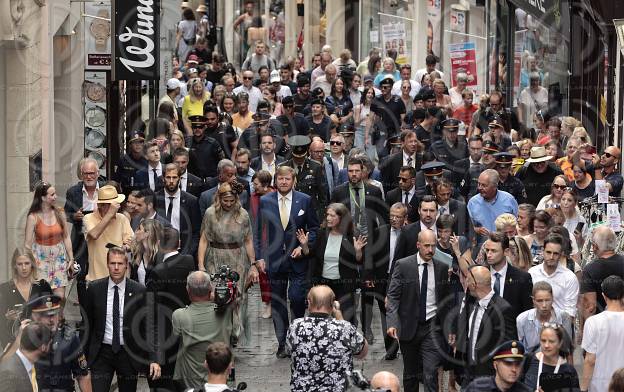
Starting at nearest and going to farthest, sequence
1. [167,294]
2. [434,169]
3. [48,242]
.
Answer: [167,294] < [48,242] < [434,169]

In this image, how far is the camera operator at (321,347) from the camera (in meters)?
12.7

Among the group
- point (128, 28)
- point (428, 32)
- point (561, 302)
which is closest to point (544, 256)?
point (561, 302)

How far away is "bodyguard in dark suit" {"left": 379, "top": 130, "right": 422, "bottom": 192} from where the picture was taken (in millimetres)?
20891

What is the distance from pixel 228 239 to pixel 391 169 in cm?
433

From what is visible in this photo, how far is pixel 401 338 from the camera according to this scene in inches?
607

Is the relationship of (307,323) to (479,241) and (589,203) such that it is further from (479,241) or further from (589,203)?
(589,203)

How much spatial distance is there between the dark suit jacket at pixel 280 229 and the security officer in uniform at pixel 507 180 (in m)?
2.61

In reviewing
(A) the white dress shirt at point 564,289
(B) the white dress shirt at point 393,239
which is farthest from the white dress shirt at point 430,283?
(B) the white dress shirt at point 393,239

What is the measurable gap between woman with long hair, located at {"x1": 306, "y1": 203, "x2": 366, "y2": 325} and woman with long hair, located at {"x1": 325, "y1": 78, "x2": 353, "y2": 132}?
29.3 feet

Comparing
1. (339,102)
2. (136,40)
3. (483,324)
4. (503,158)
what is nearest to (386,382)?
(483,324)

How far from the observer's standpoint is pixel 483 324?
14250mm

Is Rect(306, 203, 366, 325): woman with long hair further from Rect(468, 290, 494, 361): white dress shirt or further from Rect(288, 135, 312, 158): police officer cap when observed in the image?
Rect(468, 290, 494, 361): white dress shirt

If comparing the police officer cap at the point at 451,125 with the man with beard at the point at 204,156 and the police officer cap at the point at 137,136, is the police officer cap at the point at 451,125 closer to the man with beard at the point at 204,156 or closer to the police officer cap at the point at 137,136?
the man with beard at the point at 204,156

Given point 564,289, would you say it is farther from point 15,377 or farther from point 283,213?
point 15,377
